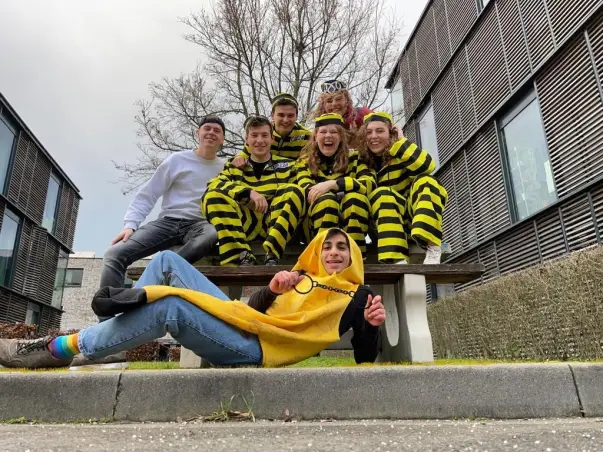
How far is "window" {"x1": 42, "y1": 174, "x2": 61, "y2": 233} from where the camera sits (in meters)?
20.8

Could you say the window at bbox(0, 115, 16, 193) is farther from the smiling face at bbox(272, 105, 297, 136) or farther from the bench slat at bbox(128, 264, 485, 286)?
the bench slat at bbox(128, 264, 485, 286)

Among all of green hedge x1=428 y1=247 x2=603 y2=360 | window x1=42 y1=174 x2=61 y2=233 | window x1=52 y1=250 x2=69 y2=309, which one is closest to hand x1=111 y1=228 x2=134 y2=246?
green hedge x1=428 y1=247 x2=603 y2=360

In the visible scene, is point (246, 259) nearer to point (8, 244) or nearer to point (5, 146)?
point (5, 146)

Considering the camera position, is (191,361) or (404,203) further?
(404,203)

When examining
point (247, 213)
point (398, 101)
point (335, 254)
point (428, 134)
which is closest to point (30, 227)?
point (398, 101)

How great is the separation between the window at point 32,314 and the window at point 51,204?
11.4 feet

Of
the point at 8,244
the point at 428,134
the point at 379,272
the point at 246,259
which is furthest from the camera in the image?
the point at 8,244

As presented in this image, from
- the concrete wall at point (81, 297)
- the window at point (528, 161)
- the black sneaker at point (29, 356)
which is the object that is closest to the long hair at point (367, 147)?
the black sneaker at point (29, 356)

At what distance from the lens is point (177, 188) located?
14.4 ft

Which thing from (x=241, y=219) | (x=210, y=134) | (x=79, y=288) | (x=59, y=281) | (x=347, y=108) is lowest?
(x=241, y=219)

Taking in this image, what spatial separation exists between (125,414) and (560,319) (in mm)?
4522

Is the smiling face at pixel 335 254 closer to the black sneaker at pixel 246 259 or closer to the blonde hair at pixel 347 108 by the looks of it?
the black sneaker at pixel 246 259

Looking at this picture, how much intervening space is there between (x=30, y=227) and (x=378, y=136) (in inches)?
753

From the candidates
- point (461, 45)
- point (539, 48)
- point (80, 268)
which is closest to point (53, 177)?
point (80, 268)
